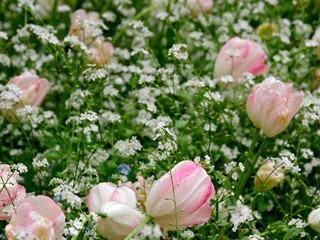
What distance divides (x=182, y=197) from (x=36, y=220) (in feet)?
0.53

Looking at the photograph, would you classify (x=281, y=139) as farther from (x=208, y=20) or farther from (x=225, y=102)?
(x=208, y=20)

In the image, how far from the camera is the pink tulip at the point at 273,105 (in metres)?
1.13

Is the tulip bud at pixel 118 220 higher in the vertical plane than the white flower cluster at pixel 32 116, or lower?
higher

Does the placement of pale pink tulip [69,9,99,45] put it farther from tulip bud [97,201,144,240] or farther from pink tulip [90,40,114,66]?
tulip bud [97,201,144,240]

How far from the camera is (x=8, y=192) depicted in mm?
953

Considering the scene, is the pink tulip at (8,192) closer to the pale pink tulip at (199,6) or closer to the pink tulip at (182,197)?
the pink tulip at (182,197)

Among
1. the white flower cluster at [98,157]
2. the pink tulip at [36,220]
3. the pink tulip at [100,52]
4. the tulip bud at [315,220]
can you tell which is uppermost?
the pink tulip at [36,220]

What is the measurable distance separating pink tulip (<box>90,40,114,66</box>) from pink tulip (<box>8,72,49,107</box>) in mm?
117

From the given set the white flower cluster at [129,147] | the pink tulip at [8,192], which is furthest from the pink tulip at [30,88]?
the pink tulip at [8,192]

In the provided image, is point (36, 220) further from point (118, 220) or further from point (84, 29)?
point (84, 29)

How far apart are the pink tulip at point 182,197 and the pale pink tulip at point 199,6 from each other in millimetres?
825

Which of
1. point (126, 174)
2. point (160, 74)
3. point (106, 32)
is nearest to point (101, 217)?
point (126, 174)

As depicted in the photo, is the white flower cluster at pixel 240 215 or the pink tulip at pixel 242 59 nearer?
the white flower cluster at pixel 240 215

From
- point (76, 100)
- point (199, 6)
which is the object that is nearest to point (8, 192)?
point (76, 100)
